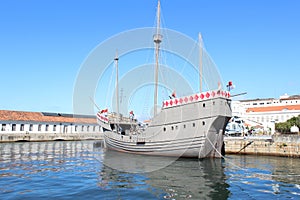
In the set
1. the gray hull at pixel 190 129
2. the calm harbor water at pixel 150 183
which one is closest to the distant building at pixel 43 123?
the gray hull at pixel 190 129

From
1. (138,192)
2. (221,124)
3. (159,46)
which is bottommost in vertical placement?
(138,192)

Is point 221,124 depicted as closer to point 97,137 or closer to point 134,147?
point 134,147

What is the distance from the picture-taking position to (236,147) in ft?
114

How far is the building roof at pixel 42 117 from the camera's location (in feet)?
208

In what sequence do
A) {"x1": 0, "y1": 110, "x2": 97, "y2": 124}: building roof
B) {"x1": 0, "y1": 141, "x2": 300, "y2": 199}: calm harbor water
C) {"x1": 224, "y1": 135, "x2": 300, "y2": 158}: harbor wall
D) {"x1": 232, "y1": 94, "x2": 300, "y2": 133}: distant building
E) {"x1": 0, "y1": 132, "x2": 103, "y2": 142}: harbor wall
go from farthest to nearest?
{"x1": 232, "y1": 94, "x2": 300, "y2": 133}: distant building < {"x1": 0, "y1": 110, "x2": 97, "y2": 124}: building roof < {"x1": 0, "y1": 132, "x2": 103, "y2": 142}: harbor wall < {"x1": 224, "y1": 135, "x2": 300, "y2": 158}: harbor wall < {"x1": 0, "y1": 141, "x2": 300, "y2": 199}: calm harbor water

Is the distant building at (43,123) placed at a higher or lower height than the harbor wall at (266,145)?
higher

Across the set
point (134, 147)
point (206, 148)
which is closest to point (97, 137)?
point (134, 147)

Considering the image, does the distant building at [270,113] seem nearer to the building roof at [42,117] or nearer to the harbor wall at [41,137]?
the harbor wall at [41,137]

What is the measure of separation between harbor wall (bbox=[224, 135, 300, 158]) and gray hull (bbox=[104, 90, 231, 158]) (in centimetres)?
839

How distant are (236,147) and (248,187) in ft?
68.3

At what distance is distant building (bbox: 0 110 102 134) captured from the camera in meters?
62.4

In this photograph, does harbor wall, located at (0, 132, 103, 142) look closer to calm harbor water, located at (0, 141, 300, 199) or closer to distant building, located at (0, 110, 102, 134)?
distant building, located at (0, 110, 102, 134)

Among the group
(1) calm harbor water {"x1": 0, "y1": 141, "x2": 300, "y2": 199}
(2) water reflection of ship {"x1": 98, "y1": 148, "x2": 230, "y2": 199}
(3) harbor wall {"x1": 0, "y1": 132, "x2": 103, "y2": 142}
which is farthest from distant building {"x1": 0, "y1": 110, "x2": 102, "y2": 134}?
(2) water reflection of ship {"x1": 98, "y1": 148, "x2": 230, "y2": 199}

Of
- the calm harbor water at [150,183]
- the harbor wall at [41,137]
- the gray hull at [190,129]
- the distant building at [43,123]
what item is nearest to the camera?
the calm harbor water at [150,183]
